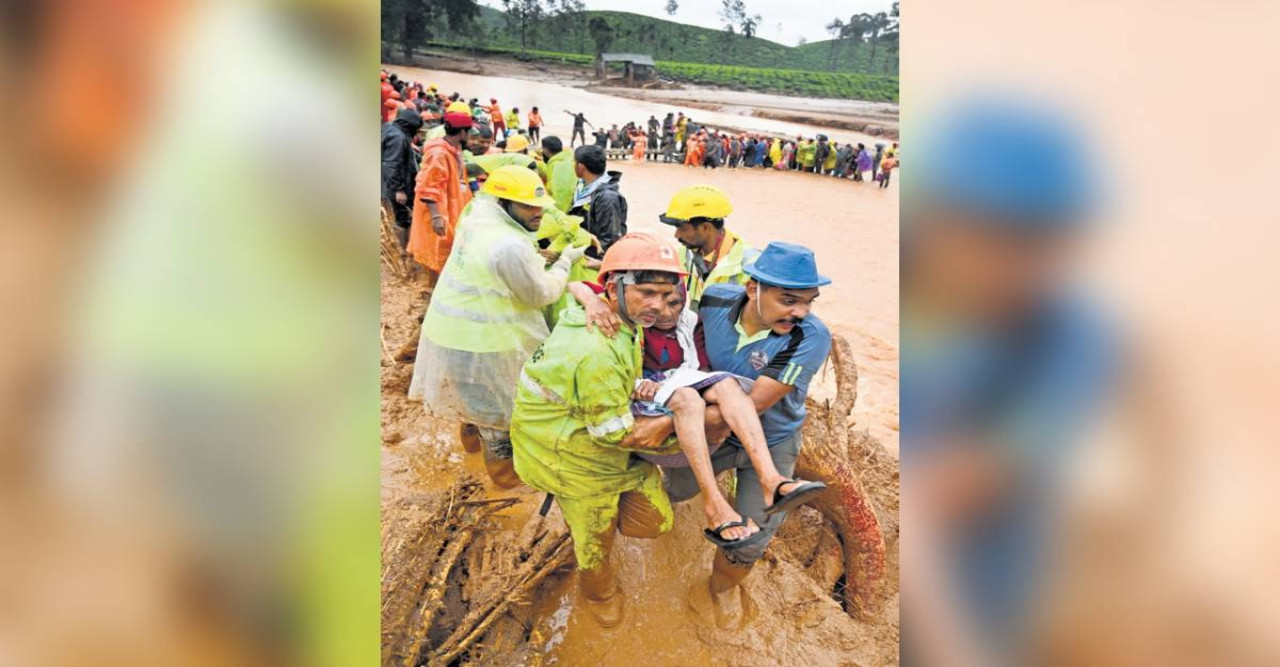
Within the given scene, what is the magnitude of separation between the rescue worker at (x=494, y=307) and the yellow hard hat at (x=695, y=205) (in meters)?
0.56

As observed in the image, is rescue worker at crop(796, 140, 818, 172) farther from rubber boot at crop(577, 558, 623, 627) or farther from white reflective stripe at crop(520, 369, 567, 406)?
rubber boot at crop(577, 558, 623, 627)

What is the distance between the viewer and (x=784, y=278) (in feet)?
10.3

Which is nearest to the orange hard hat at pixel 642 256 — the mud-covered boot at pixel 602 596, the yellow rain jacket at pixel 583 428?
the yellow rain jacket at pixel 583 428

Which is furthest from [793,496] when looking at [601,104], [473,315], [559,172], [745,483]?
[601,104]

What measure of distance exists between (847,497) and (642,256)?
5.83 feet

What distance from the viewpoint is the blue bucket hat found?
314 centimetres

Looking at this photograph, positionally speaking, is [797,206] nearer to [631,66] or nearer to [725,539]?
[631,66]

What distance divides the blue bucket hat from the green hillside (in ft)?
3.01

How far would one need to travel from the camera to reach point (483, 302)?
144 inches
